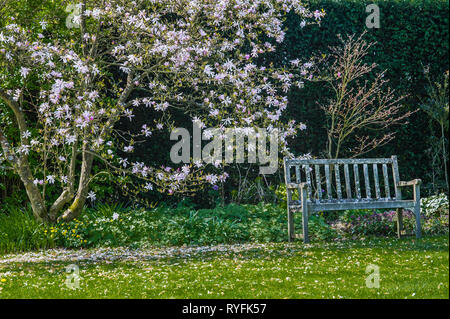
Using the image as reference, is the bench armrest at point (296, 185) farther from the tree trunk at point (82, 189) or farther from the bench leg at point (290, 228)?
the tree trunk at point (82, 189)

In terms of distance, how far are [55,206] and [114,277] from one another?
2.69m

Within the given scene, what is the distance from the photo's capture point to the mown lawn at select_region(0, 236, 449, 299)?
3.78 metres

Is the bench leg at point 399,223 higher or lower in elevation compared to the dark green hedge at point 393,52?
lower

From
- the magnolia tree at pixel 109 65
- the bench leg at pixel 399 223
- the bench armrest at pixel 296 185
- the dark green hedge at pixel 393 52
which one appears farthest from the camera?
the dark green hedge at pixel 393 52

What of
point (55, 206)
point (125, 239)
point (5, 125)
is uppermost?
point (5, 125)

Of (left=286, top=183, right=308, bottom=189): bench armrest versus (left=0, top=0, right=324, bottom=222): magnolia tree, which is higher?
(left=0, top=0, right=324, bottom=222): magnolia tree

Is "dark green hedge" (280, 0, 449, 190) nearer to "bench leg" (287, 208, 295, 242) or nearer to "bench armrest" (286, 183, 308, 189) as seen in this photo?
"bench armrest" (286, 183, 308, 189)

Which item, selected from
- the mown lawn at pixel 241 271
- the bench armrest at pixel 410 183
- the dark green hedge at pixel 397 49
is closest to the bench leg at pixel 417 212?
the bench armrest at pixel 410 183

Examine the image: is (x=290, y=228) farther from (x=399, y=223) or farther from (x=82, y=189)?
(x=82, y=189)

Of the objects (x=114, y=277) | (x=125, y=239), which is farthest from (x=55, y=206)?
(x=114, y=277)

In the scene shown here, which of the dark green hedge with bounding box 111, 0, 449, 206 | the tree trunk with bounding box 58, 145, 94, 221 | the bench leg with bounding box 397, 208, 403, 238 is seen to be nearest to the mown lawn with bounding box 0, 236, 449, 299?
the bench leg with bounding box 397, 208, 403, 238

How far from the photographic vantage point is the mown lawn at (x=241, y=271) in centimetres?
378

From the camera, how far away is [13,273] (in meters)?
4.86
